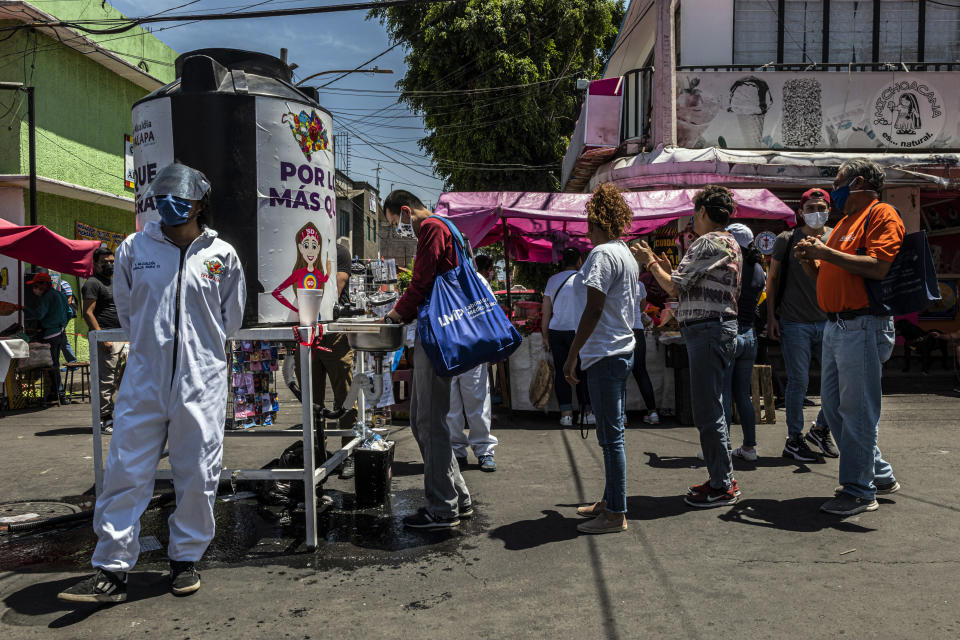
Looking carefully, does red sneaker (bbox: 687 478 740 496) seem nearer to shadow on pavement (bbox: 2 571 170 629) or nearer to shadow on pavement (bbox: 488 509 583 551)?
shadow on pavement (bbox: 488 509 583 551)

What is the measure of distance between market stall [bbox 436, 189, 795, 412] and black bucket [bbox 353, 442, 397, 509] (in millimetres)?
3770

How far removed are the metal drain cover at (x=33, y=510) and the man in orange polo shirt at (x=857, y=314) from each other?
4.94 m

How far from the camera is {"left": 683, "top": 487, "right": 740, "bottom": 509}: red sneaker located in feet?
Result: 15.1

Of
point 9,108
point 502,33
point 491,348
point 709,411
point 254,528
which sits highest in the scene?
point 502,33

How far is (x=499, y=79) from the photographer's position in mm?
20703

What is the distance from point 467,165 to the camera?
21344 millimetres

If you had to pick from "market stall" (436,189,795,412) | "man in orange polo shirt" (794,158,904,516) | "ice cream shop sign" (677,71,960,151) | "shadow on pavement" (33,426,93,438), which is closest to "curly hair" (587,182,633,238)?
"man in orange polo shirt" (794,158,904,516)

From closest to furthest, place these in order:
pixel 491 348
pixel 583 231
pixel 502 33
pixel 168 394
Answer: pixel 168 394 < pixel 491 348 < pixel 583 231 < pixel 502 33

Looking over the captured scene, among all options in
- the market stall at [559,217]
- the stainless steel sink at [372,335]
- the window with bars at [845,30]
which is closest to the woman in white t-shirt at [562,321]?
the market stall at [559,217]

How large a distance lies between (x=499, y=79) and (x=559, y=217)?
41.8 feet

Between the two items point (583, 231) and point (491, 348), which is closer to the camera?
point (491, 348)

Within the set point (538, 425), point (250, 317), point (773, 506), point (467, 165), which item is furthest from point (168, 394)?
point (467, 165)

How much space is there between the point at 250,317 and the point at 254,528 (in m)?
1.32

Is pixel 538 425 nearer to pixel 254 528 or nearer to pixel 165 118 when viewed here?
pixel 254 528
